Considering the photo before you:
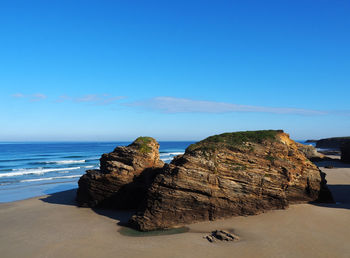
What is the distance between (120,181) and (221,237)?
898cm

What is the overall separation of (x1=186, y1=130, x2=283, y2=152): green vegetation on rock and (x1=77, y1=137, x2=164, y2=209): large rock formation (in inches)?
178

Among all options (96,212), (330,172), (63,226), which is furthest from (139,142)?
(330,172)

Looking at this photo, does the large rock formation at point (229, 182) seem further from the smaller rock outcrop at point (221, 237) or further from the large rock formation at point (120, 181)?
the large rock formation at point (120, 181)

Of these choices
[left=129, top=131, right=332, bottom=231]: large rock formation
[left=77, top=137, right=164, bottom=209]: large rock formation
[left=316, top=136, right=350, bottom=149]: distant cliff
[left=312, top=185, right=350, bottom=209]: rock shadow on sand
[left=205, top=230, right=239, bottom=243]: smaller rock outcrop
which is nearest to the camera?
[left=205, top=230, right=239, bottom=243]: smaller rock outcrop

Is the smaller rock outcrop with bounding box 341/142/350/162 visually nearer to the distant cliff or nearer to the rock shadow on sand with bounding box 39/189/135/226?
the rock shadow on sand with bounding box 39/189/135/226

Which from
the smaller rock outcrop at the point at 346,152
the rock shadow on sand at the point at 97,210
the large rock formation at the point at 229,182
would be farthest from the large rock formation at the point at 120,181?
the smaller rock outcrop at the point at 346,152

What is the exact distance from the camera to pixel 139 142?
811 inches

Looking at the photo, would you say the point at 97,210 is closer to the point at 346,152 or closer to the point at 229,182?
the point at 229,182

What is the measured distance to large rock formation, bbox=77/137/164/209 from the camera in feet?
60.6

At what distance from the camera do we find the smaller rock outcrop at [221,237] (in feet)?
40.2

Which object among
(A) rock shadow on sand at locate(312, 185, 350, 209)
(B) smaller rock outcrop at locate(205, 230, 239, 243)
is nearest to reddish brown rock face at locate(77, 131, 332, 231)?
(A) rock shadow on sand at locate(312, 185, 350, 209)

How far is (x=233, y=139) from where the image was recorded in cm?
1720

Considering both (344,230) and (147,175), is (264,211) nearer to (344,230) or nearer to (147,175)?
(344,230)

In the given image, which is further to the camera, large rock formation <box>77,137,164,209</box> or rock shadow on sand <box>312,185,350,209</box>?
large rock formation <box>77,137,164,209</box>
